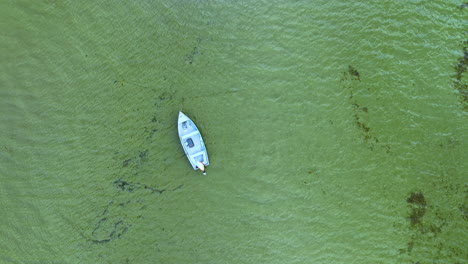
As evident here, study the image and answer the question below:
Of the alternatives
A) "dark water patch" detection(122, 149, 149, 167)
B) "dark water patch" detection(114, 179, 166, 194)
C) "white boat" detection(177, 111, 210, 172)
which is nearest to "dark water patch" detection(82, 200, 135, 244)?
"dark water patch" detection(114, 179, 166, 194)

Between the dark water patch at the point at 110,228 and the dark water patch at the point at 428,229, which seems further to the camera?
the dark water patch at the point at 110,228

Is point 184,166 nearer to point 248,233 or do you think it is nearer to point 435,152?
point 248,233

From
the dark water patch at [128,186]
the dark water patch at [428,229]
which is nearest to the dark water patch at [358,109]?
the dark water patch at [428,229]

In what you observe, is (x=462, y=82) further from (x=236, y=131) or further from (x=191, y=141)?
(x=191, y=141)

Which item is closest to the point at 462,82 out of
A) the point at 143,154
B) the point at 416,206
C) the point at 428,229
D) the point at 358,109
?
the point at 358,109

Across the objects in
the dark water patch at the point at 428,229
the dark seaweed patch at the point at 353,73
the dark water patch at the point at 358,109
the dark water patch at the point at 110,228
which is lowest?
the dark water patch at the point at 110,228

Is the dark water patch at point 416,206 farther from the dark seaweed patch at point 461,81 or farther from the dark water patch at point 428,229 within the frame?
the dark seaweed patch at point 461,81

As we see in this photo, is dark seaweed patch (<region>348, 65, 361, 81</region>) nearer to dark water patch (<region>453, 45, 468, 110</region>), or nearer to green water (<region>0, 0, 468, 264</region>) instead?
→ green water (<region>0, 0, 468, 264</region>)

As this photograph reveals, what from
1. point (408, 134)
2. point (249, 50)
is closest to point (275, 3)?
point (249, 50)
